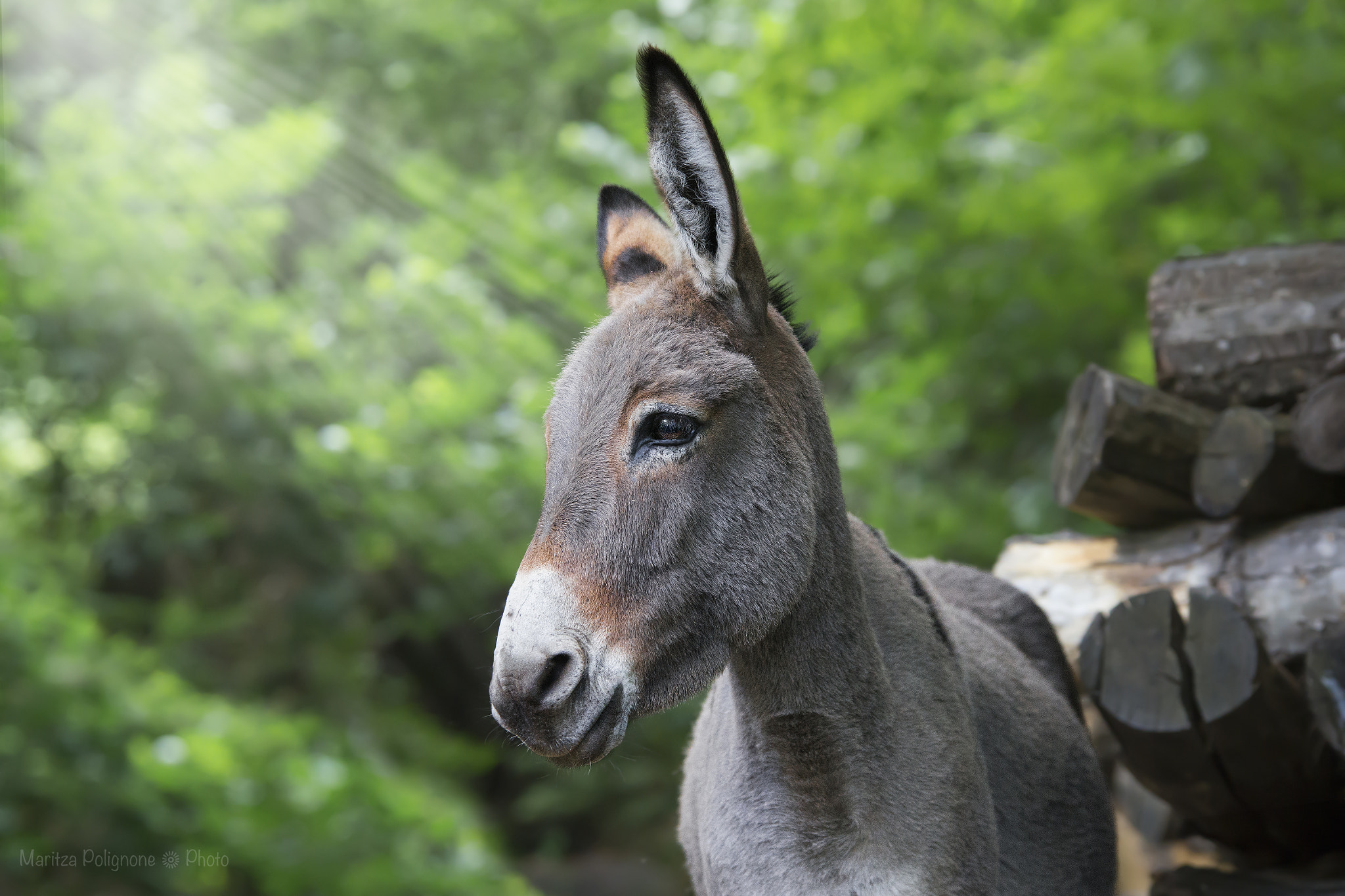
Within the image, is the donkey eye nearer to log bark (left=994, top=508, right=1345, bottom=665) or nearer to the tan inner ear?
the tan inner ear

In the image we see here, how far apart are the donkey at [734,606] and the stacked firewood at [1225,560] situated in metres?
0.64

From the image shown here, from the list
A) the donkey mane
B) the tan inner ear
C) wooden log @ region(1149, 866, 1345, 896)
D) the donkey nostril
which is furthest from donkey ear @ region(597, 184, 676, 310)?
wooden log @ region(1149, 866, 1345, 896)

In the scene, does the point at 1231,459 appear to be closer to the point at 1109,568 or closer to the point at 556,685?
the point at 1109,568

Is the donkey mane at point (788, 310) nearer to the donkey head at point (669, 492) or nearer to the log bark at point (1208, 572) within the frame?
the donkey head at point (669, 492)

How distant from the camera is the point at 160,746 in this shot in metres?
5.90

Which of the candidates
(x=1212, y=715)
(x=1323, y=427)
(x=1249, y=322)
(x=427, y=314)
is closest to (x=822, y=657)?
(x=1212, y=715)

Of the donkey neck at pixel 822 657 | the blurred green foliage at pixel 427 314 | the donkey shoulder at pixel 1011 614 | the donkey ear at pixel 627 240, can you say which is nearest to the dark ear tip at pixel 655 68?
the donkey ear at pixel 627 240

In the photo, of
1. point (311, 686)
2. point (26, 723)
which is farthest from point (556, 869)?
point (26, 723)

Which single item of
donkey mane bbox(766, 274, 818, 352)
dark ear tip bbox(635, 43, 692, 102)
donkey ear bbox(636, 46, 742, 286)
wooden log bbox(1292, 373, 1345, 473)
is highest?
dark ear tip bbox(635, 43, 692, 102)

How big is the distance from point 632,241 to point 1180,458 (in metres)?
1.84

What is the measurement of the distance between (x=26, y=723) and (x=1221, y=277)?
6.40 meters

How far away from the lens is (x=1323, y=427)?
2762 mm

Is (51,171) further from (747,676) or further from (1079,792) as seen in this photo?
(1079,792)

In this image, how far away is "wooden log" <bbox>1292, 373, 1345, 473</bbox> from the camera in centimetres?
273
